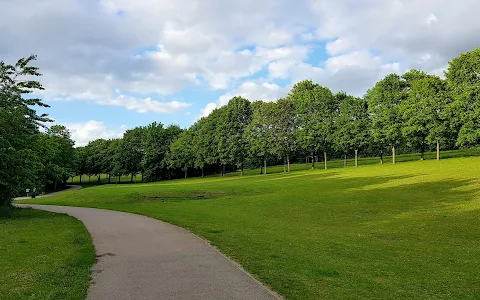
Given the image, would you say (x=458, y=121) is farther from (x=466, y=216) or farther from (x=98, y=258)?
(x=98, y=258)

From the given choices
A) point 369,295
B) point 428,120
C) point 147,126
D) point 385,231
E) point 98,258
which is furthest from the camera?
point 147,126

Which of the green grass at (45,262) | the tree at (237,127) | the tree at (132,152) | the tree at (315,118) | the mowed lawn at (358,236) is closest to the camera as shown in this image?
the green grass at (45,262)

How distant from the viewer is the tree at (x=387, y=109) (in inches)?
2296

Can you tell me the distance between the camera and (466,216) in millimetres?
19109

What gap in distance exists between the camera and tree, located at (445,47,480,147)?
47.0 metres

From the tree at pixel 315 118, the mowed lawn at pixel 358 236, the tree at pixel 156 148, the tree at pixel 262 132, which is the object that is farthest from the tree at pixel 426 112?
the tree at pixel 156 148

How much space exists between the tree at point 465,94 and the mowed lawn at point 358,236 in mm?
16502

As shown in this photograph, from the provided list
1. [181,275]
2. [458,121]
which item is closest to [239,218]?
[181,275]

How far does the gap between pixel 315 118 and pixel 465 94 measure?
26.2 metres

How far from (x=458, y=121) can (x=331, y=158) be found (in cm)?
5743

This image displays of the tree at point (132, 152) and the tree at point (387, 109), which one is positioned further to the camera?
the tree at point (132, 152)

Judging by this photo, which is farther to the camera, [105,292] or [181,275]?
[181,275]

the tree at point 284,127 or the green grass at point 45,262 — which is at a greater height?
the tree at point 284,127

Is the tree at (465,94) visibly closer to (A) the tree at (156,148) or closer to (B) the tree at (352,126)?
(B) the tree at (352,126)
